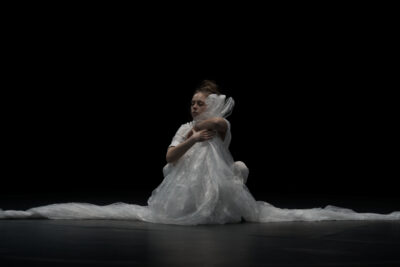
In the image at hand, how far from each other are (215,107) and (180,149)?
0.35 m

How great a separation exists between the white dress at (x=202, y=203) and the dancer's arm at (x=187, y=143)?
2.7 inches

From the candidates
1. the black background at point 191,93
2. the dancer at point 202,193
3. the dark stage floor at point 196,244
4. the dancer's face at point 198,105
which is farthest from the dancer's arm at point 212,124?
the black background at point 191,93

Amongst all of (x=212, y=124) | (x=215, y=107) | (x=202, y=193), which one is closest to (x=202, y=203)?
(x=202, y=193)

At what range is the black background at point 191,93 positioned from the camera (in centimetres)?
639

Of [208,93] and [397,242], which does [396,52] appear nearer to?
[208,93]

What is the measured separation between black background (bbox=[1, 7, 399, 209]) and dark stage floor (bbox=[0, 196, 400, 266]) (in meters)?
3.26

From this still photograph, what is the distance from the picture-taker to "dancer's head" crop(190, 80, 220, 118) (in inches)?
133

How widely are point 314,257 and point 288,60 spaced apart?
15.3ft

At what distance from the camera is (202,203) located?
10.3ft

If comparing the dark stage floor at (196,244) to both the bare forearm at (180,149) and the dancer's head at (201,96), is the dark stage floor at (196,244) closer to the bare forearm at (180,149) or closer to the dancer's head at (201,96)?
the bare forearm at (180,149)

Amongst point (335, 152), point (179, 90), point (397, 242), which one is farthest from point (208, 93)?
point (335, 152)

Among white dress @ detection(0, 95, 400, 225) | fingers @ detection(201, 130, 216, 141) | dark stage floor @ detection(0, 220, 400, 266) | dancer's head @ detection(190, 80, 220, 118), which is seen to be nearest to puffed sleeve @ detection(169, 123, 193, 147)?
white dress @ detection(0, 95, 400, 225)

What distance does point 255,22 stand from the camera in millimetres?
6434

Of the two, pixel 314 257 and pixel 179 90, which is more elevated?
pixel 179 90
